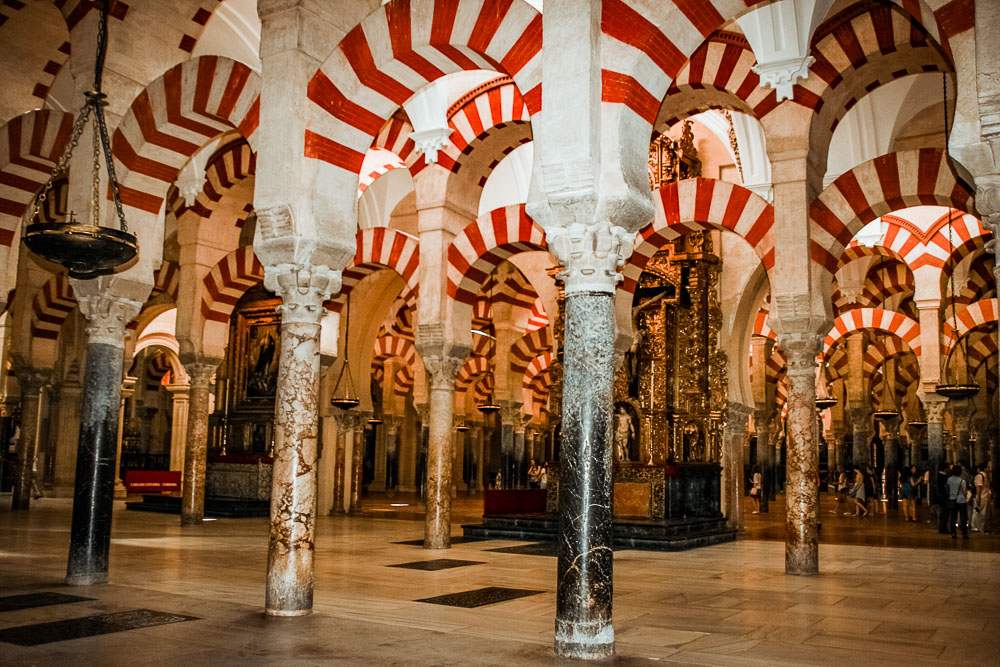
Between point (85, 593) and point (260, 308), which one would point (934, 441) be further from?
point (85, 593)

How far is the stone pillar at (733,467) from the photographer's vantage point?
11148 mm

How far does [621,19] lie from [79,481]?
4465mm

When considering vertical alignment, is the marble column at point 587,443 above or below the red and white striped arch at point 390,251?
below

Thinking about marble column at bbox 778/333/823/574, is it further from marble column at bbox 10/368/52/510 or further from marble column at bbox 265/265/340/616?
marble column at bbox 10/368/52/510

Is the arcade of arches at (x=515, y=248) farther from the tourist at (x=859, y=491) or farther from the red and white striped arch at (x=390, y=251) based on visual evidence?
the tourist at (x=859, y=491)

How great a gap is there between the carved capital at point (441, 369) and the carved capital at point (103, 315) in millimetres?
3164

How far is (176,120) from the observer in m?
6.24

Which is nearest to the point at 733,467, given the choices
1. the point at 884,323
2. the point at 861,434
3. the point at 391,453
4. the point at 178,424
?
the point at 884,323

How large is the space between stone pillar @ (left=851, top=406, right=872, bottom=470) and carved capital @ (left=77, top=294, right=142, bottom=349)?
43.8 ft

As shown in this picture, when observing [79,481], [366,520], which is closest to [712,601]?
[79,481]

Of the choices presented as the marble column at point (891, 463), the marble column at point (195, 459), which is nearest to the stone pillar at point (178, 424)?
the marble column at point (195, 459)

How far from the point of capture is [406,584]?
5918mm

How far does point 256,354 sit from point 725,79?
8719 mm

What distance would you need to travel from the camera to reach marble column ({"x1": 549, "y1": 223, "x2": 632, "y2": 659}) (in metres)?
3.81
